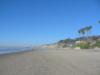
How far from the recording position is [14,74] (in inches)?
314

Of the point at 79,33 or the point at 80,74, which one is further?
the point at 79,33

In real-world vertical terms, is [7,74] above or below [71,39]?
below

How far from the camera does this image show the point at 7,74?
314 inches

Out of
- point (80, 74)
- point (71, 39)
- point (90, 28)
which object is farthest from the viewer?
point (71, 39)

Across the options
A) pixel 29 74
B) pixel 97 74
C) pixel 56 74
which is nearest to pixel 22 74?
pixel 29 74

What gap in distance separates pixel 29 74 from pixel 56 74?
1077 mm

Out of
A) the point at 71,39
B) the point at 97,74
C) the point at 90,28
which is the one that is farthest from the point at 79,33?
the point at 97,74

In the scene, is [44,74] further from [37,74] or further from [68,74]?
[68,74]

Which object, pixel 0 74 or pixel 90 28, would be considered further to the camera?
pixel 90 28

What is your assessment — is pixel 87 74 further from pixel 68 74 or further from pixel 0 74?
pixel 0 74

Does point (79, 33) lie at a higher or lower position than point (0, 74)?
higher

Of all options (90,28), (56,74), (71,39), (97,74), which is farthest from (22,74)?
(71,39)

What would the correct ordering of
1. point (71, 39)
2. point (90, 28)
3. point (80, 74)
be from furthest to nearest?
point (71, 39), point (90, 28), point (80, 74)

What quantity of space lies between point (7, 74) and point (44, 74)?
1.49 metres
